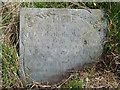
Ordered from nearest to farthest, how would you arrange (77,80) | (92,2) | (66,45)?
(77,80), (66,45), (92,2)

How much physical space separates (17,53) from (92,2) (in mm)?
1206

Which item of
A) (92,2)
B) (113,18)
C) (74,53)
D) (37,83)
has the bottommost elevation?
(37,83)

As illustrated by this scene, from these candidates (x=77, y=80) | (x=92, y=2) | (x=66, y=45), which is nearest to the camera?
(x=77, y=80)

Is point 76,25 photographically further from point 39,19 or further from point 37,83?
point 37,83

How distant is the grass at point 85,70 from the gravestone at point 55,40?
0.44 feet

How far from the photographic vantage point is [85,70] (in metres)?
2.39

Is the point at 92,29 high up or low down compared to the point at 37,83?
up

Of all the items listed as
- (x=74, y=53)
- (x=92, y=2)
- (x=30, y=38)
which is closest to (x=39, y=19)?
(x=30, y=38)

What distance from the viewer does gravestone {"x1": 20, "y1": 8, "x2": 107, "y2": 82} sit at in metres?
2.31

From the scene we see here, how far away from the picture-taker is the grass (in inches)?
89.1

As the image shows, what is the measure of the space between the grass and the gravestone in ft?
0.44

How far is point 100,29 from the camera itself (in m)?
2.43

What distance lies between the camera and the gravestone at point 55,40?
2.31 metres

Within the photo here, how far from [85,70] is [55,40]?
539 mm
